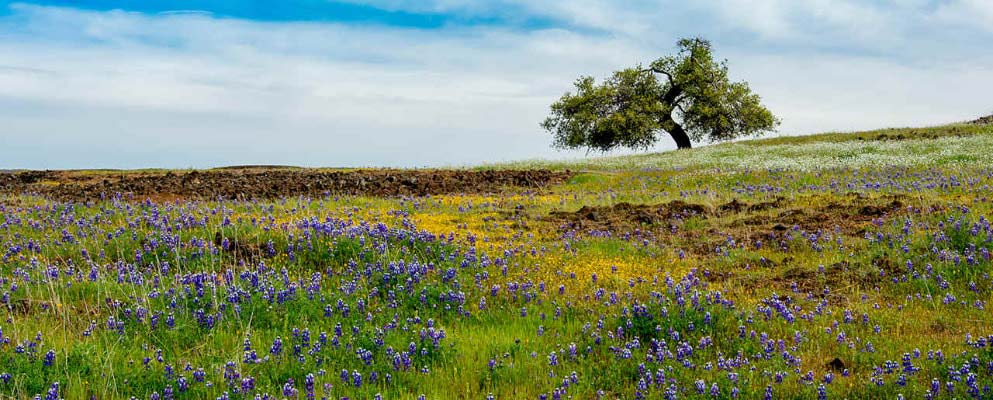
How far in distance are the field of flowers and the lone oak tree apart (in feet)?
113

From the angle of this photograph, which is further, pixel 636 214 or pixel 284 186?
pixel 284 186

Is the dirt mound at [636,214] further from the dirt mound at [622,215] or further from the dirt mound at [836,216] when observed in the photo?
the dirt mound at [836,216]

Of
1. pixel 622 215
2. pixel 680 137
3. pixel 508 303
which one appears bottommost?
pixel 508 303

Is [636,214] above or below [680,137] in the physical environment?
below

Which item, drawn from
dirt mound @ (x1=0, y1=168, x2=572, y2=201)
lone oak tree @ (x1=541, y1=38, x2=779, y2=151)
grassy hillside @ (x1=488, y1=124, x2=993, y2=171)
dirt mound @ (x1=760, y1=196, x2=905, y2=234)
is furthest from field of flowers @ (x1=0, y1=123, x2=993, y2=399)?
lone oak tree @ (x1=541, y1=38, x2=779, y2=151)

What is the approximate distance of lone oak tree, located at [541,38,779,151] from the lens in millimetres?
48938

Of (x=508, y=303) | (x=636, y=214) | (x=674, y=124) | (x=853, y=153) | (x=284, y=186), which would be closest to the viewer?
(x=508, y=303)

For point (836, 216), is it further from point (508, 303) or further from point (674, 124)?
point (674, 124)

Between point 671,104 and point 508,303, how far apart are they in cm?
4538

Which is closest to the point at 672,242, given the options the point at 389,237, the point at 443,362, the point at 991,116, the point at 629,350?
the point at 389,237

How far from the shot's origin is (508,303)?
324 inches

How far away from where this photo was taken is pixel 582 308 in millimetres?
7980

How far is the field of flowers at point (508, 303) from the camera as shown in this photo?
5.93 meters

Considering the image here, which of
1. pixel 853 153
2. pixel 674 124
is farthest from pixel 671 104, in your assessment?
pixel 853 153
